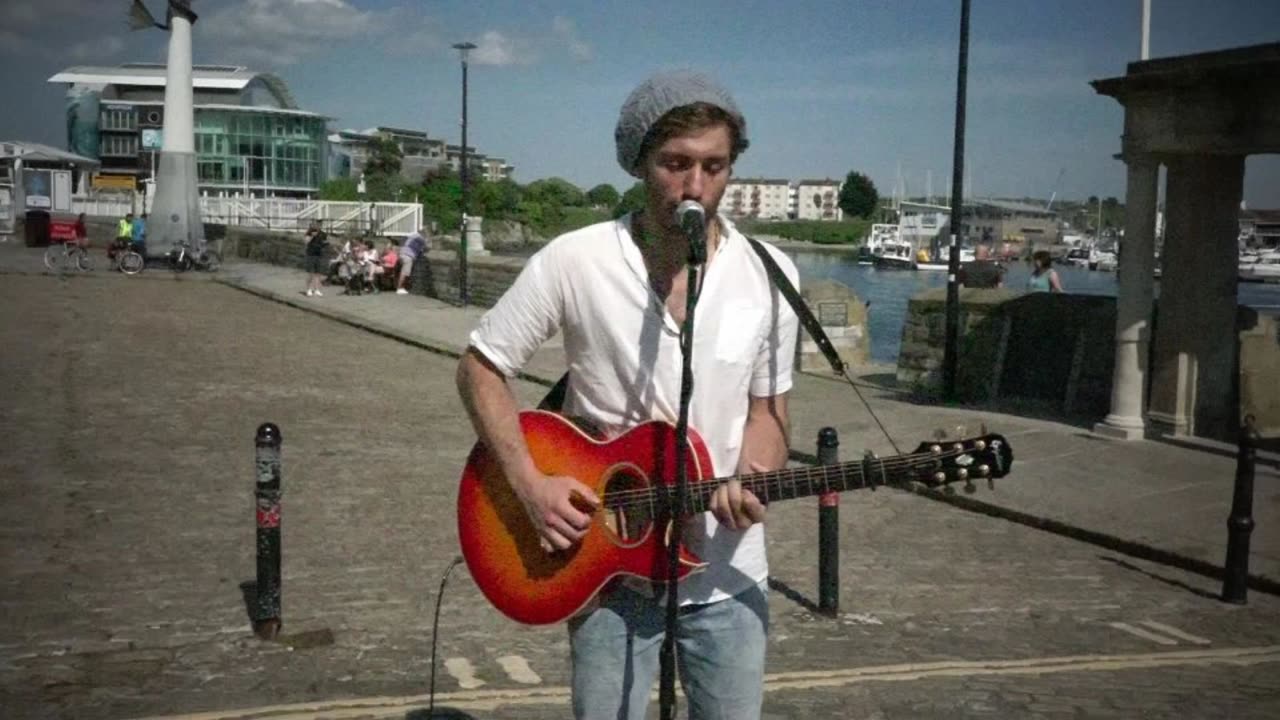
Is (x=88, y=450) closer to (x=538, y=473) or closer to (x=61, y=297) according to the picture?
(x=538, y=473)

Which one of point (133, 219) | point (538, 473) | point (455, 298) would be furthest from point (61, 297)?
point (538, 473)

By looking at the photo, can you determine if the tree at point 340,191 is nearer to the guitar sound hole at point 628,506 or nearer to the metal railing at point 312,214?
the metal railing at point 312,214

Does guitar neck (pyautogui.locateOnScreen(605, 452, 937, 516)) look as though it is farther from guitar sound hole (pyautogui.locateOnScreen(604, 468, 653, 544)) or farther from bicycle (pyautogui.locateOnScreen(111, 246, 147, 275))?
bicycle (pyautogui.locateOnScreen(111, 246, 147, 275))

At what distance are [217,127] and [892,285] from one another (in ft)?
220

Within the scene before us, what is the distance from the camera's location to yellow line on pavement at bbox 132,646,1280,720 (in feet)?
17.3

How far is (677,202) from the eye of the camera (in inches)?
109

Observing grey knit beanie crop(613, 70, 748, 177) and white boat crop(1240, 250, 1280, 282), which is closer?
grey knit beanie crop(613, 70, 748, 177)

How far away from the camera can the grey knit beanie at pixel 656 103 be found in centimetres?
274

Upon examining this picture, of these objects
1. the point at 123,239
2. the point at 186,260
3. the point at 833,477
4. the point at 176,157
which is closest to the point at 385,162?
the point at 123,239

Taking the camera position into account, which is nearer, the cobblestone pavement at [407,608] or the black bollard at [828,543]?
the cobblestone pavement at [407,608]

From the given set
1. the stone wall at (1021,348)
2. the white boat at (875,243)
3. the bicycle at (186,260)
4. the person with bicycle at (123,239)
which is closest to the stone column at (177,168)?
the bicycle at (186,260)

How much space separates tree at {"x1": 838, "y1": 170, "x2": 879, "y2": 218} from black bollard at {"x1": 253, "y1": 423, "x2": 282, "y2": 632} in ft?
411

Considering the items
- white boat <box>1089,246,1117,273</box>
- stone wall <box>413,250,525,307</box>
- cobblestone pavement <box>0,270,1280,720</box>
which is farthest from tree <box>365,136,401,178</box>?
cobblestone pavement <box>0,270,1280,720</box>

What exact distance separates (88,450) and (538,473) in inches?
381
